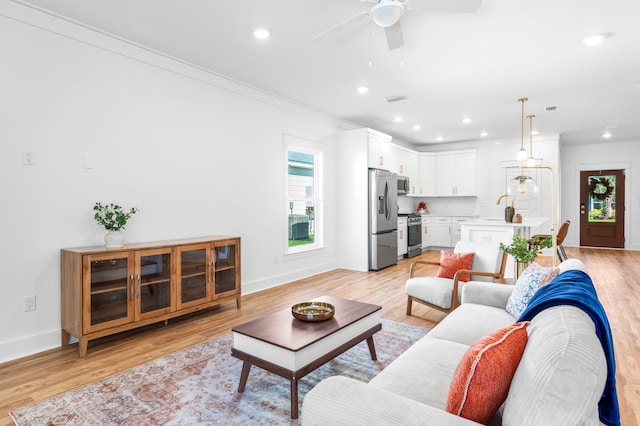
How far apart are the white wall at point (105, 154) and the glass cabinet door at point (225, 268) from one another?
48 centimetres

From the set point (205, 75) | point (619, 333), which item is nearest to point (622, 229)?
point (619, 333)

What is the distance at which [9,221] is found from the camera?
2701mm

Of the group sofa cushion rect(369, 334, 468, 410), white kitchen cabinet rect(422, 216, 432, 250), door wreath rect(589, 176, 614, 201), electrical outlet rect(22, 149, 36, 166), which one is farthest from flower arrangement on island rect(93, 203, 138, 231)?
door wreath rect(589, 176, 614, 201)

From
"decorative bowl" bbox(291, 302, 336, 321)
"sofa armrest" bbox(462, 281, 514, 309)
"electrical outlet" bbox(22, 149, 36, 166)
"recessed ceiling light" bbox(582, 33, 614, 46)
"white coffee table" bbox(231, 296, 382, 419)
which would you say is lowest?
"white coffee table" bbox(231, 296, 382, 419)

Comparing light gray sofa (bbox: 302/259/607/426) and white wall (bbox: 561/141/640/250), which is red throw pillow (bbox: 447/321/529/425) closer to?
light gray sofa (bbox: 302/259/607/426)

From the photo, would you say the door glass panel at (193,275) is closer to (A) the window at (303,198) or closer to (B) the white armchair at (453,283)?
(A) the window at (303,198)

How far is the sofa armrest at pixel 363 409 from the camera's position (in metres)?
1.02

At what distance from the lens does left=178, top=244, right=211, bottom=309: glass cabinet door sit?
3.39 metres

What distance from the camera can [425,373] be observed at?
1.55m

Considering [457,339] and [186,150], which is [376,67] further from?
[457,339]

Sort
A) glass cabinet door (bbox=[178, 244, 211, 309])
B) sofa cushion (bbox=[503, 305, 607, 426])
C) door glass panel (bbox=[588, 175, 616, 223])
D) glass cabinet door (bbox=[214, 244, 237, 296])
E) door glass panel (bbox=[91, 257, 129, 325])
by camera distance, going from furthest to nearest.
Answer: door glass panel (bbox=[588, 175, 616, 223]), glass cabinet door (bbox=[214, 244, 237, 296]), glass cabinet door (bbox=[178, 244, 211, 309]), door glass panel (bbox=[91, 257, 129, 325]), sofa cushion (bbox=[503, 305, 607, 426])

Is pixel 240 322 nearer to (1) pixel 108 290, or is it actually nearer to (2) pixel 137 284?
(2) pixel 137 284

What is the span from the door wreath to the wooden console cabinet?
9648mm

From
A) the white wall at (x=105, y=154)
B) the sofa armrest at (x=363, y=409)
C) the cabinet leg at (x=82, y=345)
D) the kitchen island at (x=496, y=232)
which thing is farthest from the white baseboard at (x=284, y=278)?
the sofa armrest at (x=363, y=409)
